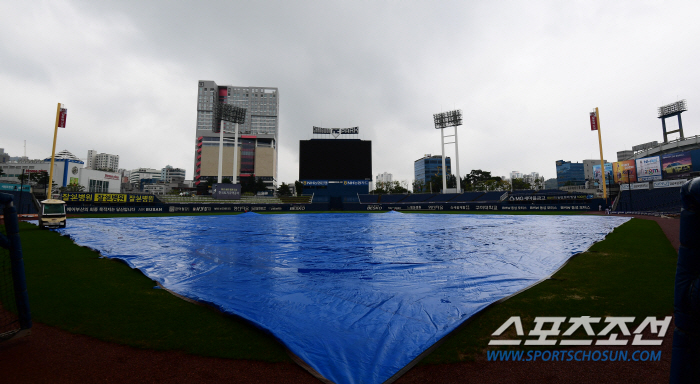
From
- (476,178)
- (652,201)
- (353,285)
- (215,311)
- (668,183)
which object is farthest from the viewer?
(476,178)

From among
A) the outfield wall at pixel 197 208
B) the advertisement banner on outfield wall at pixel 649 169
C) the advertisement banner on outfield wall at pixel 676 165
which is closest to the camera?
the outfield wall at pixel 197 208

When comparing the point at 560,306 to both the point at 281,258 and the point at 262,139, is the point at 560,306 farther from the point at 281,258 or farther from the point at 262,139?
the point at 262,139

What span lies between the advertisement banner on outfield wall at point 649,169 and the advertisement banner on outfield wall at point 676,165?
653mm

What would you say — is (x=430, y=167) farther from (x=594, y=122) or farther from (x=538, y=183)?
(x=594, y=122)

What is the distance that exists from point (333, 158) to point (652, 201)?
47.6 m

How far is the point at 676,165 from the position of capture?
46.4 meters

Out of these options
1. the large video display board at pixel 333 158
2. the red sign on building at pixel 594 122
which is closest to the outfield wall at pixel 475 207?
the large video display board at pixel 333 158

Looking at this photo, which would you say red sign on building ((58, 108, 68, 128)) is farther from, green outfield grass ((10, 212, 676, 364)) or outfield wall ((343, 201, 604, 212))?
outfield wall ((343, 201, 604, 212))

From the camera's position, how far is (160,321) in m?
3.68

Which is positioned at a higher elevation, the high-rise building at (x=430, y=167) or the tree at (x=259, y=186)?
the high-rise building at (x=430, y=167)

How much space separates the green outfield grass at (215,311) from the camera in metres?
3.10

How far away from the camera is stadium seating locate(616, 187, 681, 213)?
1464 inches

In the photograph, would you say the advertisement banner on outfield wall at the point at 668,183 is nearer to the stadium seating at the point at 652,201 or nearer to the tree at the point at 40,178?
the stadium seating at the point at 652,201

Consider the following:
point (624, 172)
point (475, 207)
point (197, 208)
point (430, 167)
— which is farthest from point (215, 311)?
point (430, 167)
